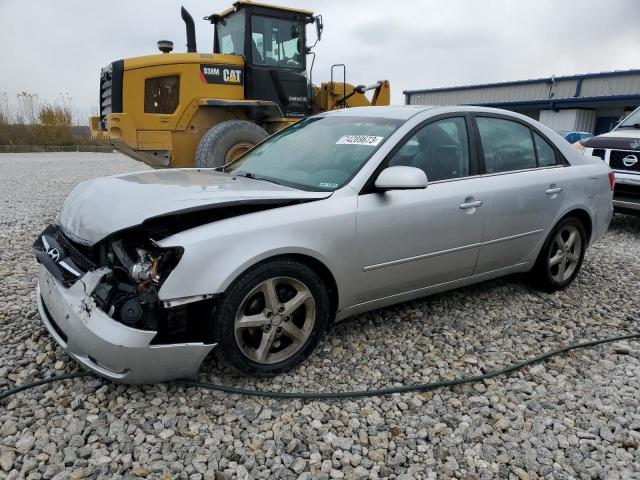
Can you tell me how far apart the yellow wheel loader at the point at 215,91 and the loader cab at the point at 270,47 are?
0.02 meters

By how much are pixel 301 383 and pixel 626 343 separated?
7.69ft

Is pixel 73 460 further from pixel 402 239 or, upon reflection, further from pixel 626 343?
pixel 626 343

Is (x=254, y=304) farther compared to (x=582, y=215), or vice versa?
(x=582, y=215)

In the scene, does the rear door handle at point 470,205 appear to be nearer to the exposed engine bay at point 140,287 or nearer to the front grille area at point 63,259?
the exposed engine bay at point 140,287

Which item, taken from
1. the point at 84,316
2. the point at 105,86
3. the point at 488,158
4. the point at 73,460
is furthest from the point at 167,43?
the point at 73,460

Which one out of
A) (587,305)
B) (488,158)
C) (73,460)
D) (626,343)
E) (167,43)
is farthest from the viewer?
(167,43)

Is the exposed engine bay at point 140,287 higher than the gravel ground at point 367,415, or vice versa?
the exposed engine bay at point 140,287

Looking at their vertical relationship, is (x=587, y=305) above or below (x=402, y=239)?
below

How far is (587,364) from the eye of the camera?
3205mm

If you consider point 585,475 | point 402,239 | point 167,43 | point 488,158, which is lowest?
point 585,475

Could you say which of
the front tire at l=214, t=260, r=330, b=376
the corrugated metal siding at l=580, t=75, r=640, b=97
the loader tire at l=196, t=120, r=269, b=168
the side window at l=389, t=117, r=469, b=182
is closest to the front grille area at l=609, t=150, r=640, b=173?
the side window at l=389, t=117, r=469, b=182

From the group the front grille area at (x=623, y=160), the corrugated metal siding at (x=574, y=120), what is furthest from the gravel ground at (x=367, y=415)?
the corrugated metal siding at (x=574, y=120)

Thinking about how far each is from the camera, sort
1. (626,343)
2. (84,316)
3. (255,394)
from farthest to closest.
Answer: (626,343), (255,394), (84,316)

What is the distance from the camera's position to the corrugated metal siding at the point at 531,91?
24.3m
